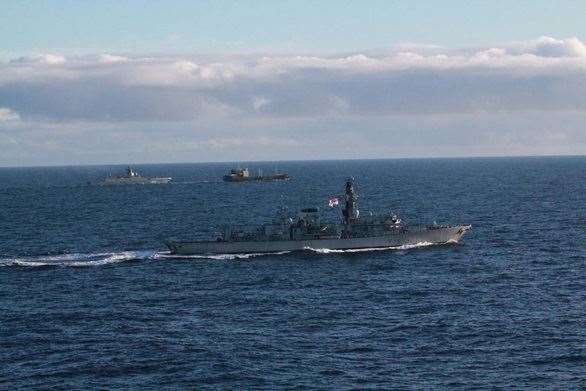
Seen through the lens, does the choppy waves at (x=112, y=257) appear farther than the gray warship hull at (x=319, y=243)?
No

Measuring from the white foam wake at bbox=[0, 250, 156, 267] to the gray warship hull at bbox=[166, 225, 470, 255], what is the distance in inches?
193

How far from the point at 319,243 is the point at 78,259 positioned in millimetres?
29868

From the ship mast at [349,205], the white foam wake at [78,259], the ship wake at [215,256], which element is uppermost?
the ship mast at [349,205]

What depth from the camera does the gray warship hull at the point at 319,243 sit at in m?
101

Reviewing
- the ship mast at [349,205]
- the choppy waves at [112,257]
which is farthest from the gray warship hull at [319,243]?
the ship mast at [349,205]

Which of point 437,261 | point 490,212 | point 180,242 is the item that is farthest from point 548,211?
point 180,242

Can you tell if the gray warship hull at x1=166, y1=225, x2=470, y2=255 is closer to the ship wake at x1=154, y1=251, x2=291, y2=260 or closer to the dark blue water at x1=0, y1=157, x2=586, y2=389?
the ship wake at x1=154, y1=251, x2=291, y2=260

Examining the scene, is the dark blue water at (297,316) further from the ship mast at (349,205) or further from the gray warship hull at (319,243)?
the ship mast at (349,205)

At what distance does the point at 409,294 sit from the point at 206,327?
2125cm

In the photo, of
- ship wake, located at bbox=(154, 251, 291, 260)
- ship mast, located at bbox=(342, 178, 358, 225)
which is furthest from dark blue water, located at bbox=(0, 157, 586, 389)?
ship mast, located at bbox=(342, 178, 358, 225)

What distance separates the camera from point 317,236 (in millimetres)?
103250

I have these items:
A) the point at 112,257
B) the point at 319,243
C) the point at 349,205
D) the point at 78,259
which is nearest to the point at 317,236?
the point at 319,243

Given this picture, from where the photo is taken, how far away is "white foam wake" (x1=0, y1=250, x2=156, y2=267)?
309 ft

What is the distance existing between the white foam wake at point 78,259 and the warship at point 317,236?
184 inches
